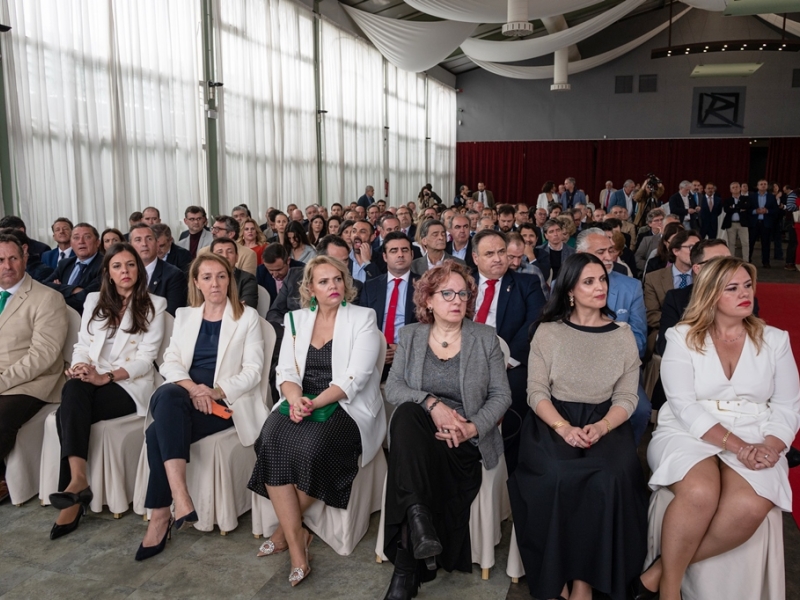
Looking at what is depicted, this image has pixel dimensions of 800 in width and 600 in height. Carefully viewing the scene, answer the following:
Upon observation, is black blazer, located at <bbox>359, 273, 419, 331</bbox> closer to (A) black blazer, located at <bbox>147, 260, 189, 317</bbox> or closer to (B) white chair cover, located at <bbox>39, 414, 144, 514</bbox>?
(A) black blazer, located at <bbox>147, 260, 189, 317</bbox>

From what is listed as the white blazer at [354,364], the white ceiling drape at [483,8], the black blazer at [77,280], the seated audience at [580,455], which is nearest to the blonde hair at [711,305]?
the seated audience at [580,455]

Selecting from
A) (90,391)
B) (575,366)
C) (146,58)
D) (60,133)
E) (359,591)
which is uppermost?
(146,58)

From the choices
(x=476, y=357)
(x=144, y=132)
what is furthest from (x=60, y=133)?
(x=476, y=357)

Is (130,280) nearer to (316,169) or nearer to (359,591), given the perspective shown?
(359,591)

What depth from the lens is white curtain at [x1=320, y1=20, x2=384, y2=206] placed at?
12289 millimetres

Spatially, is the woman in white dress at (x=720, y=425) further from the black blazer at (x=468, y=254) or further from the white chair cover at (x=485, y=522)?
the black blazer at (x=468, y=254)

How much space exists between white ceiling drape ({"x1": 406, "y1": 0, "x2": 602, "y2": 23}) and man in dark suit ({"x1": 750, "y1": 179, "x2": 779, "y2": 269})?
506 cm

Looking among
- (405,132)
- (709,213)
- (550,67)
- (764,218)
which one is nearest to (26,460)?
(709,213)

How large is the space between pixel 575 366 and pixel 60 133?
19.8 feet

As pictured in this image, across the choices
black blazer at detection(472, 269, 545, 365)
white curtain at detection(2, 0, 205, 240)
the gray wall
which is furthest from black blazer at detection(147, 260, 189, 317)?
the gray wall

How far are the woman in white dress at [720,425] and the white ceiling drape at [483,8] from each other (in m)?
7.85

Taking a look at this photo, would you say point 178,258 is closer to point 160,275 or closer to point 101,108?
point 160,275

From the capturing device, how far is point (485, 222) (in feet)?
21.9

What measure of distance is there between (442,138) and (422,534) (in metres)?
18.6
